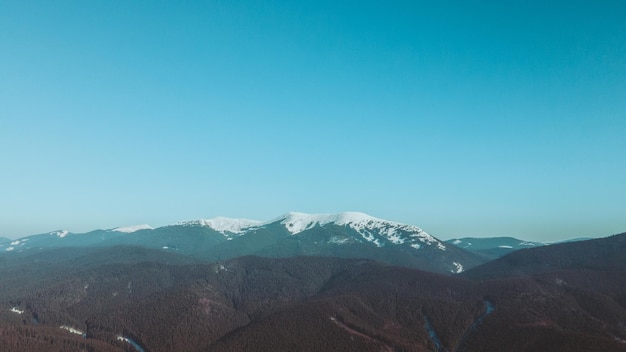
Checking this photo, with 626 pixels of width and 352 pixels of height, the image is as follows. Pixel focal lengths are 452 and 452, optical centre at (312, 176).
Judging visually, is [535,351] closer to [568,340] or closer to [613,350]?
[568,340]

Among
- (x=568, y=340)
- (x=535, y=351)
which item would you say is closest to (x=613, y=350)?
(x=568, y=340)

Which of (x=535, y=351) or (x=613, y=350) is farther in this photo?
(x=535, y=351)

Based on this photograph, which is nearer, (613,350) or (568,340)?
(613,350)
